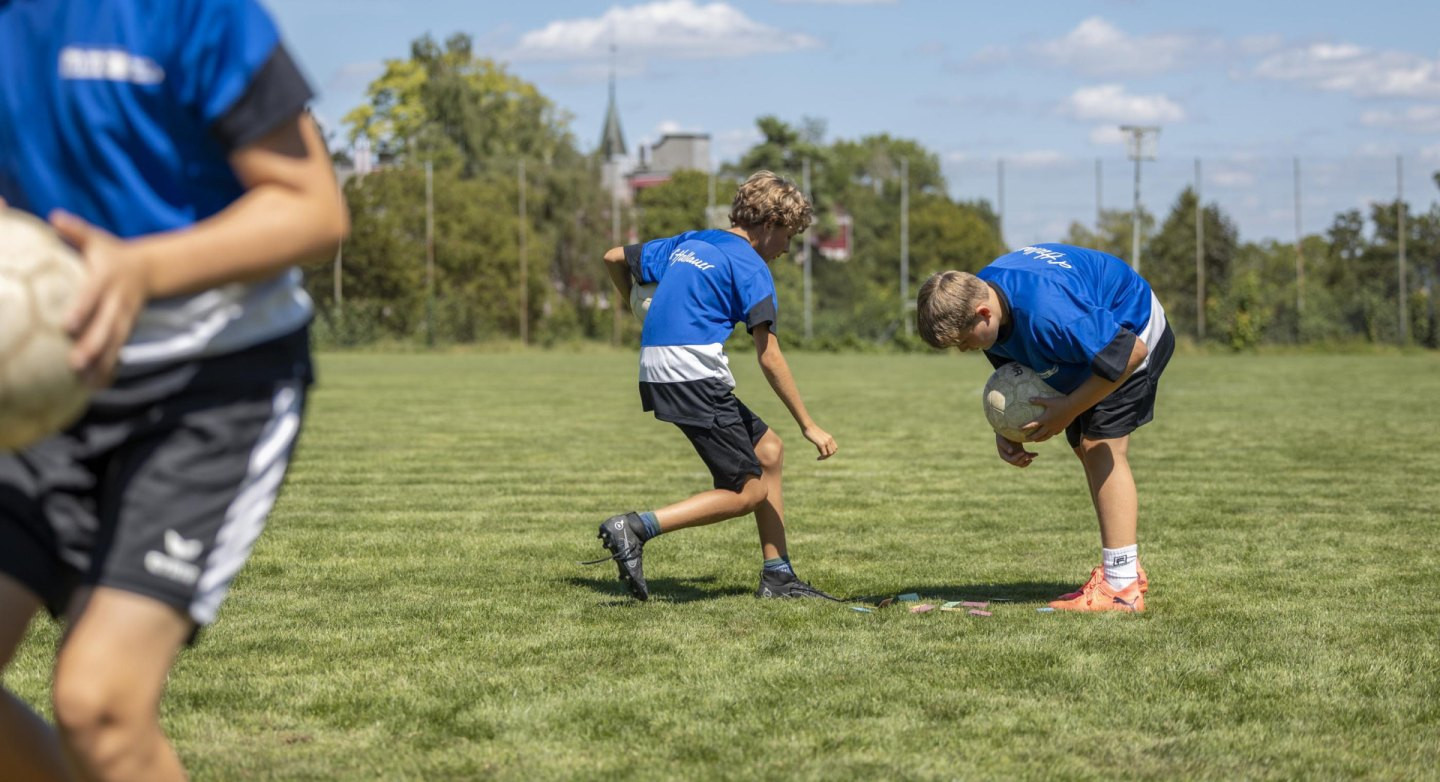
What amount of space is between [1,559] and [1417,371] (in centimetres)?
3423

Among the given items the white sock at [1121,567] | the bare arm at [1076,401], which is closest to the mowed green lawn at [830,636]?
the white sock at [1121,567]

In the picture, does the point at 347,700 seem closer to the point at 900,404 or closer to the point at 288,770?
the point at 288,770

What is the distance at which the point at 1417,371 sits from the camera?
1286 inches

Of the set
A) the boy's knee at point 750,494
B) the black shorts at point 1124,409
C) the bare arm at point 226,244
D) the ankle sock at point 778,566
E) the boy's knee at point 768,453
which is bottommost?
the ankle sock at point 778,566

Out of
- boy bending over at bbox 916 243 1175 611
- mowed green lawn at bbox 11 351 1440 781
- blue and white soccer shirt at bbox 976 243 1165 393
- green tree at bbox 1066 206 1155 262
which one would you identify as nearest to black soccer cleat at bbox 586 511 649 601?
mowed green lawn at bbox 11 351 1440 781

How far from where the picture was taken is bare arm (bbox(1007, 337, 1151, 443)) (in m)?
5.84

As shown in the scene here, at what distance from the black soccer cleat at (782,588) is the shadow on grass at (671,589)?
161mm

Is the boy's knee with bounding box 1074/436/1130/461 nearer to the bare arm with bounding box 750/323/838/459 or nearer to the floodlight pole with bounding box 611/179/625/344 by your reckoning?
the bare arm with bounding box 750/323/838/459

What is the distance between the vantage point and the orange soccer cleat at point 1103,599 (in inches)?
254

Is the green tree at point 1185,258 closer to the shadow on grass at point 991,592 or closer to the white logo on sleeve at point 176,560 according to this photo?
the shadow on grass at point 991,592

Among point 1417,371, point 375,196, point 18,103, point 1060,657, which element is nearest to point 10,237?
point 18,103

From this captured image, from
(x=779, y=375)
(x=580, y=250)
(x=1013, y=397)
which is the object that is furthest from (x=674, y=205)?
(x=1013, y=397)

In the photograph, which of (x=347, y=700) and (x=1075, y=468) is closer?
(x=347, y=700)

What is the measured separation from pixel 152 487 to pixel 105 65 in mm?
659
